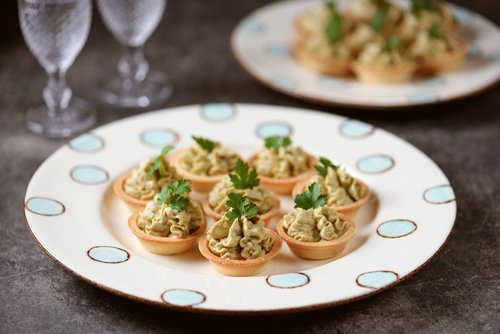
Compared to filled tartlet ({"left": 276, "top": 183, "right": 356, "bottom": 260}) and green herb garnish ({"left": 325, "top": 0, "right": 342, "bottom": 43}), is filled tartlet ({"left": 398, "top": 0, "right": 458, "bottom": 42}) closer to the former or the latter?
green herb garnish ({"left": 325, "top": 0, "right": 342, "bottom": 43})

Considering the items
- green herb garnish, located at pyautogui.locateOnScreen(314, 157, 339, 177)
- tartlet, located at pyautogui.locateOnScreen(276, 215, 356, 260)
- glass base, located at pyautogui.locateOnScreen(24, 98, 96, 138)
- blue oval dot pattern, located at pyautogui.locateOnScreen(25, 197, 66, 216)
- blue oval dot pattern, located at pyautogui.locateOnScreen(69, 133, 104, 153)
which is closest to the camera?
tartlet, located at pyautogui.locateOnScreen(276, 215, 356, 260)

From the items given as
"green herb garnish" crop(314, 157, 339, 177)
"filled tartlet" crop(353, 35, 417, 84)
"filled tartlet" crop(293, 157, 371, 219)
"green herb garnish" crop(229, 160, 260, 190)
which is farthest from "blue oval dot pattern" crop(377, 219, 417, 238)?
"filled tartlet" crop(353, 35, 417, 84)

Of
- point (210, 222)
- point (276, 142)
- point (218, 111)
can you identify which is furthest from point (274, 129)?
point (210, 222)

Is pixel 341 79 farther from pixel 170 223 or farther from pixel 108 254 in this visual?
pixel 108 254

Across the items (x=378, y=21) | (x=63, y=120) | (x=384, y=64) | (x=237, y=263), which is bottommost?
(x=63, y=120)

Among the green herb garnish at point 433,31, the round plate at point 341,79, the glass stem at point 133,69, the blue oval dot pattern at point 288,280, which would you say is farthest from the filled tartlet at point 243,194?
the green herb garnish at point 433,31

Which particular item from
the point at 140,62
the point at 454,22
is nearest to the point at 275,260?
the point at 140,62
